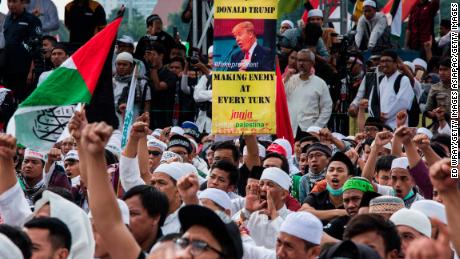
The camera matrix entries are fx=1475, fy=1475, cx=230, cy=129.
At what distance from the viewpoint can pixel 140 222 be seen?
934 centimetres

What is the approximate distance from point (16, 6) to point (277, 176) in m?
9.19

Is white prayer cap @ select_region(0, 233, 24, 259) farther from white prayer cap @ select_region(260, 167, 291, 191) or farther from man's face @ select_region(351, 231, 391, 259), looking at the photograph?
white prayer cap @ select_region(260, 167, 291, 191)

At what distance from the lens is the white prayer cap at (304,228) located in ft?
30.9

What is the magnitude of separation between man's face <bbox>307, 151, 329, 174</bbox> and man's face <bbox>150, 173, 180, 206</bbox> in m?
3.42

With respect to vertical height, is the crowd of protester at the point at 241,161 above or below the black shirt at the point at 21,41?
below

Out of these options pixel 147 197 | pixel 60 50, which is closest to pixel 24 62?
pixel 60 50

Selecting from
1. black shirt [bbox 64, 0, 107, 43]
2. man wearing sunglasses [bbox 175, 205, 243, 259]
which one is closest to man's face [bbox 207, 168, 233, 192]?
man wearing sunglasses [bbox 175, 205, 243, 259]

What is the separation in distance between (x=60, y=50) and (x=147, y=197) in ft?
33.8

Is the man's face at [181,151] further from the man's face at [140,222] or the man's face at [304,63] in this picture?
the man's face at [140,222]

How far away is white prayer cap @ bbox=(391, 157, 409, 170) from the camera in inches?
507

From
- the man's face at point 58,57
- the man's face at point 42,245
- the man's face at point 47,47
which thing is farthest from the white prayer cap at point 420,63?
the man's face at point 42,245

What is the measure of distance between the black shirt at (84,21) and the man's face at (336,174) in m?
8.30

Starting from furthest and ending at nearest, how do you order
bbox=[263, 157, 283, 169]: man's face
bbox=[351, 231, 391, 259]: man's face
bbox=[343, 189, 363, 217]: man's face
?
bbox=[263, 157, 283, 169]: man's face < bbox=[343, 189, 363, 217]: man's face < bbox=[351, 231, 391, 259]: man's face

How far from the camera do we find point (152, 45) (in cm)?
2073
